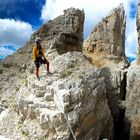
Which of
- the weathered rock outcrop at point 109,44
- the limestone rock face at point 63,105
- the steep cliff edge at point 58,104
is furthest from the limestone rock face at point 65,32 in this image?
the weathered rock outcrop at point 109,44

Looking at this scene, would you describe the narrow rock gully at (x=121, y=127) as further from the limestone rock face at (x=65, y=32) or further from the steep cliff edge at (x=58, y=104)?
the limestone rock face at (x=65, y=32)

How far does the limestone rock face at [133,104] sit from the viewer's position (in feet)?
97.8

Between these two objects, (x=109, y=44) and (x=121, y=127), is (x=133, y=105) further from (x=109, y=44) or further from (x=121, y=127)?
(x=109, y=44)

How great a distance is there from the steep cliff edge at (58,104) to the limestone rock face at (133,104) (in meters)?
4.14

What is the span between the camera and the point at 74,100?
21094 millimetres

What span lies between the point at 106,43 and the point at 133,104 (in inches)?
428

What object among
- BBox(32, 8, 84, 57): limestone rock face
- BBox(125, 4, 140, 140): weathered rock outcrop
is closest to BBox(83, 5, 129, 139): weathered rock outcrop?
BBox(125, 4, 140, 140): weathered rock outcrop

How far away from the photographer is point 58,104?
20.8 metres

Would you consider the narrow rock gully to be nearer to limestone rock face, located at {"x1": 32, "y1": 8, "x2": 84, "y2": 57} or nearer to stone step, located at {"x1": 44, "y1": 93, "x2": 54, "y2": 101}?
limestone rock face, located at {"x1": 32, "y1": 8, "x2": 84, "y2": 57}

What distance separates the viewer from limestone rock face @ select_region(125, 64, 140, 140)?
29797 mm

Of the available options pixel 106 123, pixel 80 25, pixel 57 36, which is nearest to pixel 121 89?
pixel 80 25

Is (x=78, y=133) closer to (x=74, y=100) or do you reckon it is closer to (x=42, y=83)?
(x=74, y=100)

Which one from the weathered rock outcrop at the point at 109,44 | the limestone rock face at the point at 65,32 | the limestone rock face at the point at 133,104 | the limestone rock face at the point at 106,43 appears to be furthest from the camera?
the limestone rock face at the point at 106,43

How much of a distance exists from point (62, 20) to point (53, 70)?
296 inches
